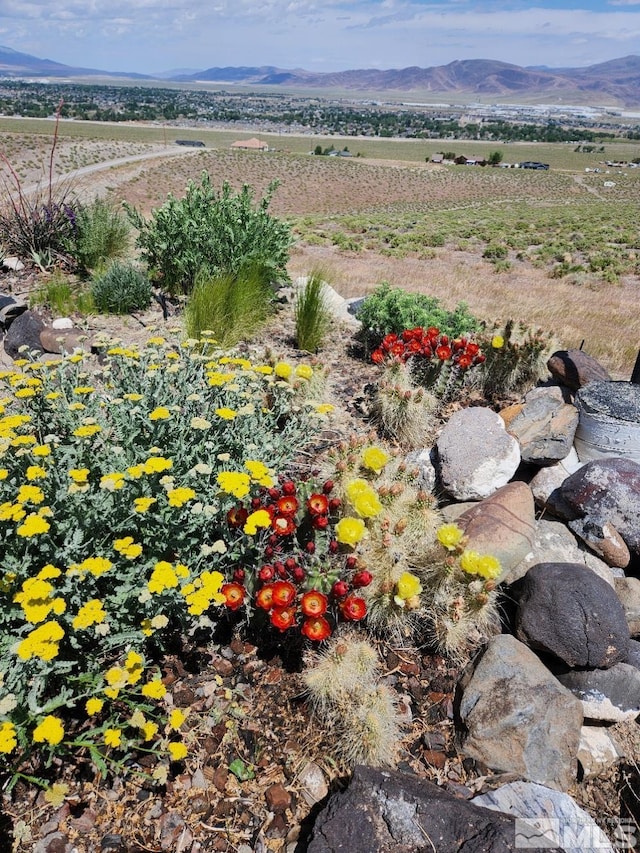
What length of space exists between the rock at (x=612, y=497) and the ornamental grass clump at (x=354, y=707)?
197 centimetres

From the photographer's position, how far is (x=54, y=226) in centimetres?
820

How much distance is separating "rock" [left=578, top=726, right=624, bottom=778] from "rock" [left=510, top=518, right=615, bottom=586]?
0.89 meters

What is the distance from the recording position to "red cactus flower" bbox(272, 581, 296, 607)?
2.39m

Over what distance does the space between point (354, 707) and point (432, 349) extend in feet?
10.9

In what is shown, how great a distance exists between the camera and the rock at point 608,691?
2.81m

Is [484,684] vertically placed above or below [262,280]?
below

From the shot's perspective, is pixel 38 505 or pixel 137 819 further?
pixel 38 505

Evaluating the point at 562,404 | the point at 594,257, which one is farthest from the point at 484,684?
the point at 594,257

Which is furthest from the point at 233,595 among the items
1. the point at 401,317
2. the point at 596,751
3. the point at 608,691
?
the point at 401,317

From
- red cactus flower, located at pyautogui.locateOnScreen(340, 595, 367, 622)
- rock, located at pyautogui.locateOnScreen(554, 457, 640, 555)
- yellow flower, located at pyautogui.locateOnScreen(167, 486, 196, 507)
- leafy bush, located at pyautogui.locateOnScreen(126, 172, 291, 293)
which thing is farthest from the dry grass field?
yellow flower, located at pyautogui.locateOnScreen(167, 486, 196, 507)

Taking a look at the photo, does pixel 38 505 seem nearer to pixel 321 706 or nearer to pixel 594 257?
pixel 321 706

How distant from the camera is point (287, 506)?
105 inches

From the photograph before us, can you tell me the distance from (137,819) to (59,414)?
2208 mm

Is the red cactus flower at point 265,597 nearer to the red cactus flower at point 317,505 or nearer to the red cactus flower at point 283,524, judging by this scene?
the red cactus flower at point 283,524
